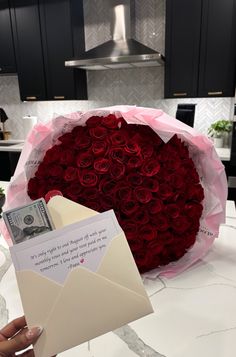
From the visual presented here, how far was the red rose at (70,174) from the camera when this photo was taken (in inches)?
25.1

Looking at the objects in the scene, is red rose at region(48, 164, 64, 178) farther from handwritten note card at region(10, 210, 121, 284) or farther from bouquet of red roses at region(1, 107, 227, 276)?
handwritten note card at region(10, 210, 121, 284)

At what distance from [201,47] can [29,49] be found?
180cm

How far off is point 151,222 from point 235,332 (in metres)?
0.27

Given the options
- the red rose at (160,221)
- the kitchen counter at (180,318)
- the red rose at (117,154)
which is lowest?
the kitchen counter at (180,318)

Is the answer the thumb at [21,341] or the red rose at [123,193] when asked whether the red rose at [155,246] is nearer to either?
the red rose at [123,193]

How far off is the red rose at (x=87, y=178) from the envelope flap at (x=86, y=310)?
0.79ft

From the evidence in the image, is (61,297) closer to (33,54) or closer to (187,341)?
(187,341)

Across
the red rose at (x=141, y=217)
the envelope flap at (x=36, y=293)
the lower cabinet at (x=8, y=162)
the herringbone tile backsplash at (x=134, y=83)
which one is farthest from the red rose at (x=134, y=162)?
the lower cabinet at (x=8, y=162)

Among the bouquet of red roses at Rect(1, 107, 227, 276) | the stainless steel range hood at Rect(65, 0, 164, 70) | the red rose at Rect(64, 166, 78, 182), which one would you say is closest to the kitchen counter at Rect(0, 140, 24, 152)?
the stainless steel range hood at Rect(65, 0, 164, 70)

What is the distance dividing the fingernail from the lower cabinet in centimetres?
285

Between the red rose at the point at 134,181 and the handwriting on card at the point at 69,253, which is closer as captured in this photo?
the handwriting on card at the point at 69,253

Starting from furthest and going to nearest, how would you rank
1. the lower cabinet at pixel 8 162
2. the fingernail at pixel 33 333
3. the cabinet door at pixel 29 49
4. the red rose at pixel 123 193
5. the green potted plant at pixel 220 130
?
the lower cabinet at pixel 8 162 < the cabinet door at pixel 29 49 < the green potted plant at pixel 220 130 < the red rose at pixel 123 193 < the fingernail at pixel 33 333

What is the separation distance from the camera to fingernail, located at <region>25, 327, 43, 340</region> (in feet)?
1.27

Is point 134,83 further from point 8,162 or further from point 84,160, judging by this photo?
point 84,160
